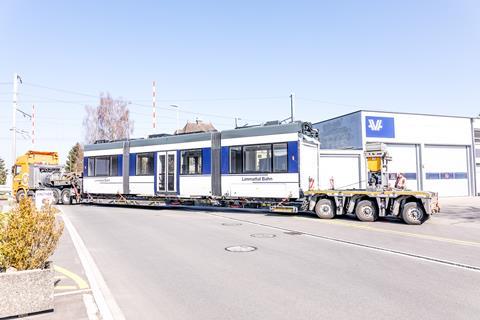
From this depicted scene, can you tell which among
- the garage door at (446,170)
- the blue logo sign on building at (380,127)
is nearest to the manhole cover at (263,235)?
the blue logo sign on building at (380,127)

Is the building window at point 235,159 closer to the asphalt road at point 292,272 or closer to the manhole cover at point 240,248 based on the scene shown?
the asphalt road at point 292,272

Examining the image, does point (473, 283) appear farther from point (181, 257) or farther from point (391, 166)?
point (391, 166)

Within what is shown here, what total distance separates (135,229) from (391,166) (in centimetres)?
2286

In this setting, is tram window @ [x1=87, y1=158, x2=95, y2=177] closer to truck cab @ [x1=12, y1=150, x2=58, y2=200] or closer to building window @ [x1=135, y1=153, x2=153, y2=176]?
building window @ [x1=135, y1=153, x2=153, y2=176]

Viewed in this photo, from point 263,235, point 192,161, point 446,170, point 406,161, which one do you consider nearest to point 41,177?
point 192,161

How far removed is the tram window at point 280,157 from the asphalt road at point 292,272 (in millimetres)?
3815

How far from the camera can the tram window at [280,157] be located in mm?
16375

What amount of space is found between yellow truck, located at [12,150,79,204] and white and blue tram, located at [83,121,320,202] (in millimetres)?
3154

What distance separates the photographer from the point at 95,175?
76.0 feet

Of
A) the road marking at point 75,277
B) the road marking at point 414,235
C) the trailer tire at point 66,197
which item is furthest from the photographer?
the trailer tire at point 66,197

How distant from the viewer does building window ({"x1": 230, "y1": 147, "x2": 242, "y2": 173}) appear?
17.7 m

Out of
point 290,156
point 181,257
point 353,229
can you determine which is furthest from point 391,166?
point 181,257

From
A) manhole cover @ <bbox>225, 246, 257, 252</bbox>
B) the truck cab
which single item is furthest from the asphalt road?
the truck cab

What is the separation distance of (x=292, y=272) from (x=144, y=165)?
15.3m
